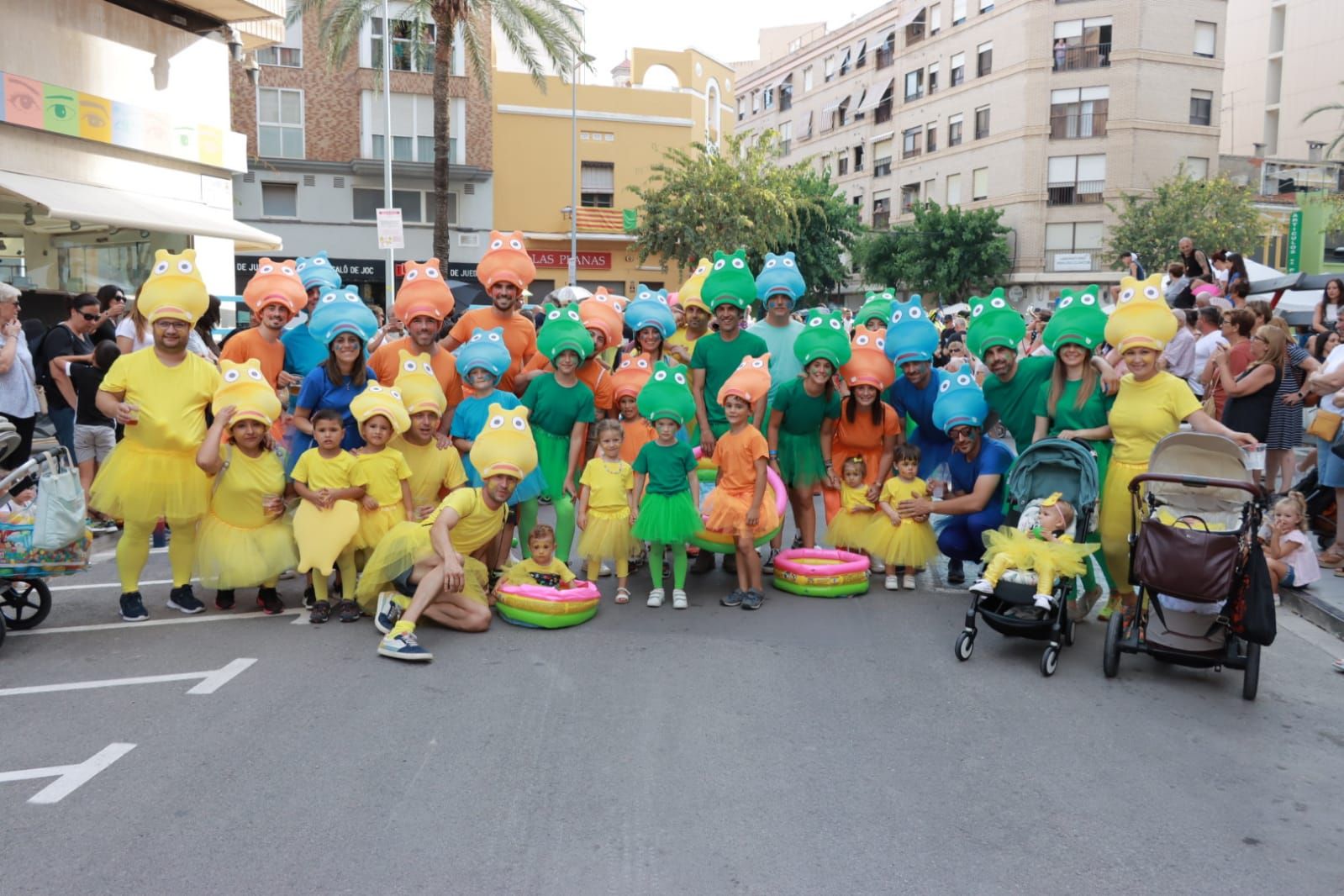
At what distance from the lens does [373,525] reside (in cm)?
709

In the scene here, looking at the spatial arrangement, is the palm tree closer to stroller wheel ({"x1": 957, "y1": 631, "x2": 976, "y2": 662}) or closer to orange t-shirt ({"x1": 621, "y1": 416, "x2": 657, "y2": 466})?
orange t-shirt ({"x1": 621, "y1": 416, "x2": 657, "y2": 466})

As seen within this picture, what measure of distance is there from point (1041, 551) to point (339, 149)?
121ft

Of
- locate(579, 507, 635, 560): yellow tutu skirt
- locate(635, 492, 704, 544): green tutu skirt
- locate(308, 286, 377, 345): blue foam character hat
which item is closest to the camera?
locate(308, 286, 377, 345): blue foam character hat

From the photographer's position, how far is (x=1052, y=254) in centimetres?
4522

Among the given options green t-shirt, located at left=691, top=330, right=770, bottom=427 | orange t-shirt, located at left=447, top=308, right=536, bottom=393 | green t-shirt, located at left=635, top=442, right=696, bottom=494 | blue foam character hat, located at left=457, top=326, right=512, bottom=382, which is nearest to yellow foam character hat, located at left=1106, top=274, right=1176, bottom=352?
green t-shirt, located at left=691, top=330, right=770, bottom=427

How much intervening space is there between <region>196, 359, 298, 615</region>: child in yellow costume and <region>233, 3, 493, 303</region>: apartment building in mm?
31798

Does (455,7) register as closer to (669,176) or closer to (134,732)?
(669,176)

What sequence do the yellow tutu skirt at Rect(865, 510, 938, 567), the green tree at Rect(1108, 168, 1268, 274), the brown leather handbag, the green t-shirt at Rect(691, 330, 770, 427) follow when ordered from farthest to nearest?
the green tree at Rect(1108, 168, 1268, 274)
the green t-shirt at Rect(691, 330, 770, 427)
the yellow tutu skirt at Rect(865, 510, 938, 567)
the brown leather handbag

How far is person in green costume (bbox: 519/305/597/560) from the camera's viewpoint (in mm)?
7969

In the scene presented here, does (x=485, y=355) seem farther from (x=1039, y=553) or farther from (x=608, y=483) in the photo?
(x=1039, y=553)

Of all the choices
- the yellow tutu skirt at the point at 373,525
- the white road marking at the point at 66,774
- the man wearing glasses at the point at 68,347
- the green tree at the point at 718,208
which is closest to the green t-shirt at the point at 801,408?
the yellow tutu skirt at the point at 373,525

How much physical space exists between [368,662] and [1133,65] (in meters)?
45.5

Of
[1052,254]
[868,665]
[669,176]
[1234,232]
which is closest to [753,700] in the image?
[868,665]

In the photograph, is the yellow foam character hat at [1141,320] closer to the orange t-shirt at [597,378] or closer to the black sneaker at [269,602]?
the orange t-shirt at [597,378]
